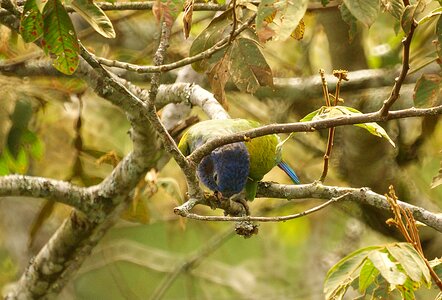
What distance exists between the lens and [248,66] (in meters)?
2.13

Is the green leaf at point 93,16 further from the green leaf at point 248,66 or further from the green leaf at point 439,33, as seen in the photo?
the green leaf at point 439,33

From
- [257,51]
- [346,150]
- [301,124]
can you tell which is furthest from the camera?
[346,150]

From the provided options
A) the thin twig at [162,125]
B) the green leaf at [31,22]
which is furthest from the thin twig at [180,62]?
the green leaf at [31,22]

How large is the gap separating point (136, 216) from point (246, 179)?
2.76ft

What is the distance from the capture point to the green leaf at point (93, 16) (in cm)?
189

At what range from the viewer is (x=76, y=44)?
1.93 m

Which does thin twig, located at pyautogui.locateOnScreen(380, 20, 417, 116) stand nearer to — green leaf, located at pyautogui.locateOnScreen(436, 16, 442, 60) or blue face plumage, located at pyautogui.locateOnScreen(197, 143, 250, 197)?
green leaf, located at pyautogui.locateOnScreen(436, 16, 442, 60)

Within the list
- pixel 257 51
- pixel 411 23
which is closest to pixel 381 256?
pixel 411 23

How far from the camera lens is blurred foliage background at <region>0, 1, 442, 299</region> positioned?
10.5 feet

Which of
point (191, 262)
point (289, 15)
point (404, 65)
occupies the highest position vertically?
point (289, 15)

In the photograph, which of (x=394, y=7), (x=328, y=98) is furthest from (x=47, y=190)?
(x=394, y=7)

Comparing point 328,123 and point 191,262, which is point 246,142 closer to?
point 328,123

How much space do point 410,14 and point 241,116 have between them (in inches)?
101

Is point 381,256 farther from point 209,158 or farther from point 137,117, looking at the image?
point 137,117
